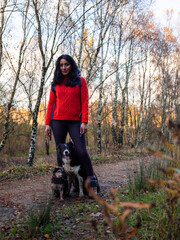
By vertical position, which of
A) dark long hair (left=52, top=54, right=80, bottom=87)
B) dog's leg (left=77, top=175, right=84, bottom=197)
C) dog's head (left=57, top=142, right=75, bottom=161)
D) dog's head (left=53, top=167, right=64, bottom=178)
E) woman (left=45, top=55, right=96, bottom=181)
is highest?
dark long hair (left=52, top=54, right=80, bottom=87)

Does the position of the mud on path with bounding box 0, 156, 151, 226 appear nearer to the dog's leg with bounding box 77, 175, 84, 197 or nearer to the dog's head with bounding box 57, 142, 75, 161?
the dog's leg with bounding box 77, 175, 84, 197

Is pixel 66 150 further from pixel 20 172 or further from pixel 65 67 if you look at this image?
pixel 20 172

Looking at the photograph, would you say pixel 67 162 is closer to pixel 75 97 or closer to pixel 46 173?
pixel 75 97

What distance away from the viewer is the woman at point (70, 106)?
3553 mm

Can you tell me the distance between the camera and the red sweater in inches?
140

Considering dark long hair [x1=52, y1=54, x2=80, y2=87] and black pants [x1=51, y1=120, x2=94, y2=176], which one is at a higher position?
dark long hair [x1=52, y1=54, x2=80, y2=87]

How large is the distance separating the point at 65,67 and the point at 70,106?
0.67 m

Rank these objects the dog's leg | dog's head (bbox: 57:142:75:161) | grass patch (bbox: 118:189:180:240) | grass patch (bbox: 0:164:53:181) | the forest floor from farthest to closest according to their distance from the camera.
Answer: grass patch (bbox: 0:164:53:181)
the dog's leg
dog's head (bbox: 57:142:75:161)
the forest floor
grass patch (bbox: 118:189:180:240)

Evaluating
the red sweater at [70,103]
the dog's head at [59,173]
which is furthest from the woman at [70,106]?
the dog's head at [59,173]

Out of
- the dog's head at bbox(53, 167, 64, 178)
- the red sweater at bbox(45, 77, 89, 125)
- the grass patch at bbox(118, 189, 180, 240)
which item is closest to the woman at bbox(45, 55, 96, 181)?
the red sweater at bbox(45, 77, 89, 125)

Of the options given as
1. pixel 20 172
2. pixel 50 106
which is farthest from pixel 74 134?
pixel 20 172

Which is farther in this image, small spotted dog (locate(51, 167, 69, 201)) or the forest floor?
small spotted dog (locate(51, 167, 69, 201))

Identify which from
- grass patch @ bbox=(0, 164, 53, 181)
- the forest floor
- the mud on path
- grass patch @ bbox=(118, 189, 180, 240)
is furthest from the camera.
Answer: grass patch @ bbox=(0, 164, 53, 181)

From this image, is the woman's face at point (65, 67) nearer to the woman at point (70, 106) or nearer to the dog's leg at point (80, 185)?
the woman at point (70, 106)
